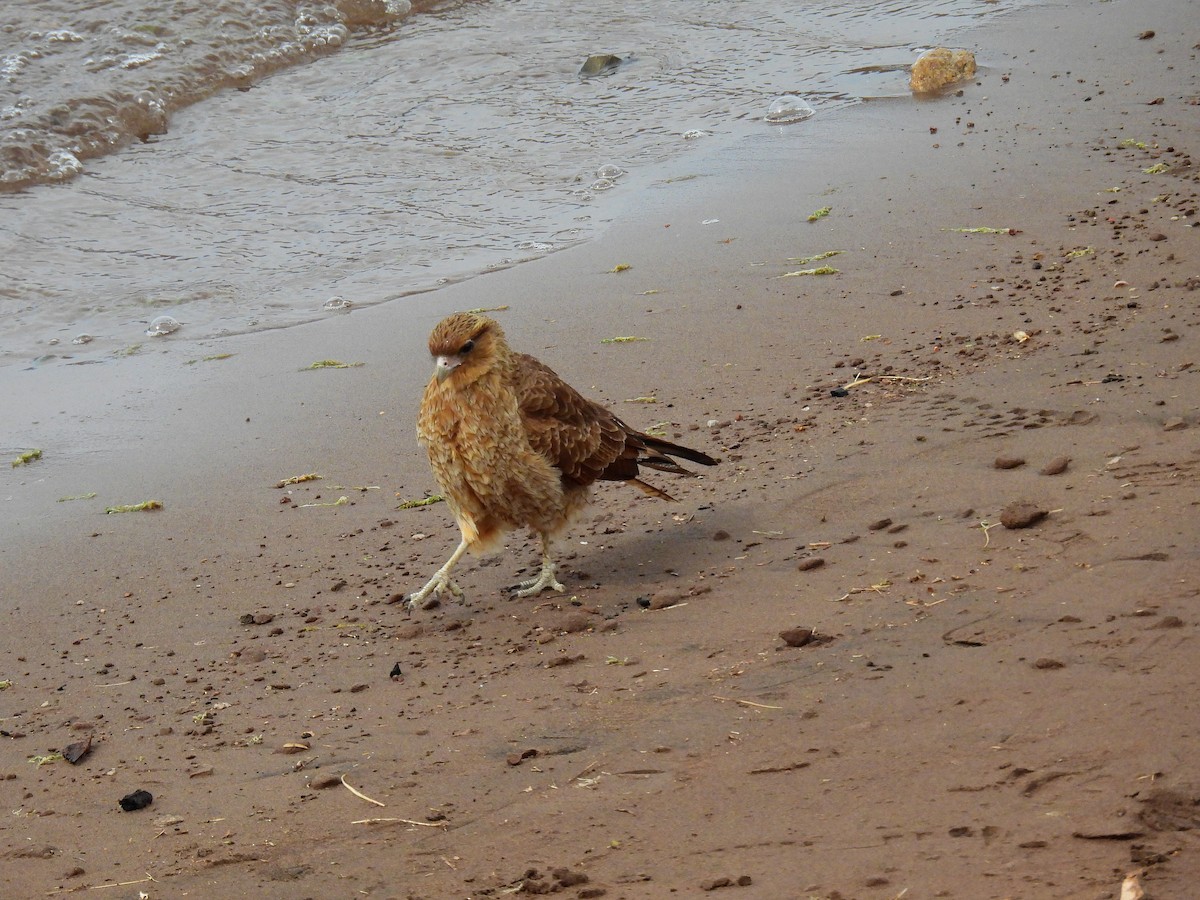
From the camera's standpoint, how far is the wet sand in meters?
3.12

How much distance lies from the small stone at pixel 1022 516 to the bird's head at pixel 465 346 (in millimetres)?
2214

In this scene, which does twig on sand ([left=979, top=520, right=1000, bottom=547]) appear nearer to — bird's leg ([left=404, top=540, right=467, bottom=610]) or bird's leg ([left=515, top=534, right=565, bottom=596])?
bird's leg ([left=515, top=534, right=565, bottom=596])

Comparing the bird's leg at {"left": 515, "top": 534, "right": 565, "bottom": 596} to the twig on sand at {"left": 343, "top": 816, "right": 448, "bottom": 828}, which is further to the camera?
the bird's leg at {"left": 515, "top": 534, "right": 565, "bottom": 596}

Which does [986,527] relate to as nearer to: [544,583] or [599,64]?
[544,583]

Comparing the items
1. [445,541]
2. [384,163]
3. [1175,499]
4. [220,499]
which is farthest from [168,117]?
[1175,499]

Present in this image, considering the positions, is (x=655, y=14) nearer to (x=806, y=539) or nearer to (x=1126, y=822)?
(x=806, y=539)

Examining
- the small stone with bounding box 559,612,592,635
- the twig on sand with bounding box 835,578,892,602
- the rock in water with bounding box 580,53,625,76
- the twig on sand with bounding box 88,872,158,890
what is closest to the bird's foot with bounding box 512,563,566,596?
the small stone with bounding box 559,612,592,635

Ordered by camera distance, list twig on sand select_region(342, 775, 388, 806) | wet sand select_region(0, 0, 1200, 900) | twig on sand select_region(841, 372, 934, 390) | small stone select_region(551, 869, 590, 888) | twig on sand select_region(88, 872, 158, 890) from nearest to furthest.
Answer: small stone select_region(551, 869, 590, 888) < wet sand select_region(0, 0, 1200, 900) < twig on sand select_region(88, 872, 158, 890) < twig on sand select_region(342, 775, 388, 806) < twig on sand select_region(841, 372, 934, 390)

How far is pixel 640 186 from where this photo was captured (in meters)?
10.5

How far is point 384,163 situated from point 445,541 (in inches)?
269

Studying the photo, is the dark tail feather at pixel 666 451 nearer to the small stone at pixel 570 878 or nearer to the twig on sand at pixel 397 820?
the twig on sand at pixel 397 820

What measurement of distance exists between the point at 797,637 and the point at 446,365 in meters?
2.03

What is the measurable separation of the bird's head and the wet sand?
0.93 m

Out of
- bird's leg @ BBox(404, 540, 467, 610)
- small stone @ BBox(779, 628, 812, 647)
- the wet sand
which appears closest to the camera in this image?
the wet sand
